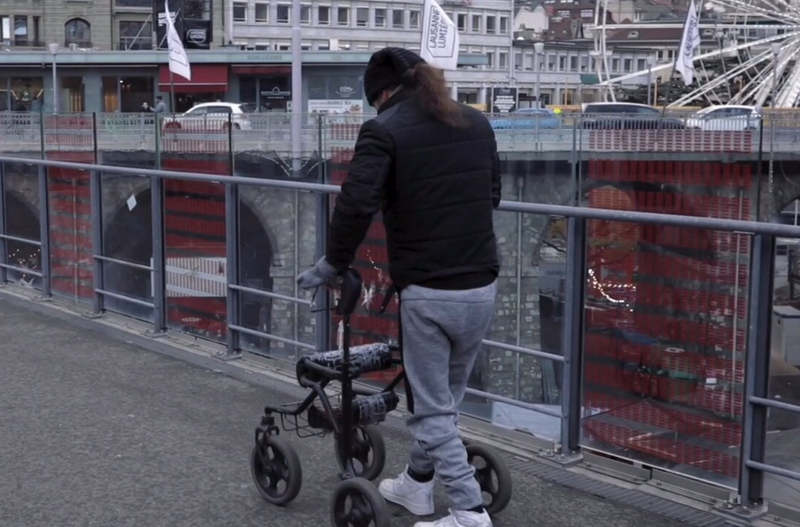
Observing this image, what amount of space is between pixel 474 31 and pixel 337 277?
9798 centimetres

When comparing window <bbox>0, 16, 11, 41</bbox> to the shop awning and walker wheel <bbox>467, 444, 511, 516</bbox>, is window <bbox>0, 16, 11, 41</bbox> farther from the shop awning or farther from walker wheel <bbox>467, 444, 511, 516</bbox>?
walker wheel <bbox>467, 444, 511, 516</bbox>

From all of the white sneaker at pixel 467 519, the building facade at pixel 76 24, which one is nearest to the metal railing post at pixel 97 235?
the white sneaker at pixel 467 519

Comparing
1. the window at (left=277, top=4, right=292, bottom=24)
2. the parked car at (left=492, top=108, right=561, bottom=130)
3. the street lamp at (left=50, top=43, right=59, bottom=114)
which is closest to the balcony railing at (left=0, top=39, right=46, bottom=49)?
the street lamp at (left=50, top=43, right=59, bottom=114)

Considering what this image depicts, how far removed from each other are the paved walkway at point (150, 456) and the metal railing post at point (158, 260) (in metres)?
0.88

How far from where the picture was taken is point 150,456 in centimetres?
593

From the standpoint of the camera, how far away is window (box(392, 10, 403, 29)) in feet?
308

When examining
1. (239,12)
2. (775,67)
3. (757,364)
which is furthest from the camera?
(239,12)

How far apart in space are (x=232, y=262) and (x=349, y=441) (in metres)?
3.63

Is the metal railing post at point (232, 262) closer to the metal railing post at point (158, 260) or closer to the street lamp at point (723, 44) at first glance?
the metal railing post at point (158, 260)

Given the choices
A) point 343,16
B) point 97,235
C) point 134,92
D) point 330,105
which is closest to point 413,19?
point 343,16

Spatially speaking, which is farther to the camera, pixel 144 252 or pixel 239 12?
pixel 239 12

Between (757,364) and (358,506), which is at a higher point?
(757,364)

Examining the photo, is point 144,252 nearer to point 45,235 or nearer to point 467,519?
point 45,235

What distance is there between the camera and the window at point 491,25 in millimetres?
101438
